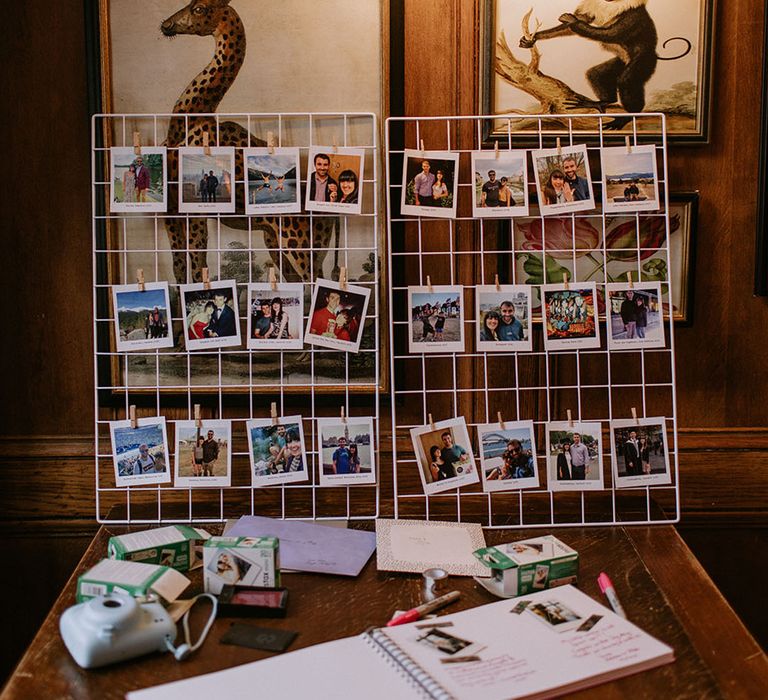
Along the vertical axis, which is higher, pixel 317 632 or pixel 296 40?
pixel 296 40

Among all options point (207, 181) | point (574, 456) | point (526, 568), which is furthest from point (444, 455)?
point (207, 181)

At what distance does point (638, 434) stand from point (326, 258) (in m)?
0.76

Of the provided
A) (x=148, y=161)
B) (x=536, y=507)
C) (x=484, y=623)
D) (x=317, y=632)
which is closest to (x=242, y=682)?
(x=317, y=632)

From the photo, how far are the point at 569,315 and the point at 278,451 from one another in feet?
2.17

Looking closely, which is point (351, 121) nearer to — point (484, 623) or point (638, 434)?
point (638, 434)

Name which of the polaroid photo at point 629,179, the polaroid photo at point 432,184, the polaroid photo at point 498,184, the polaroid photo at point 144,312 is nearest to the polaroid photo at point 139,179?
the polaroid photo at point 144,312

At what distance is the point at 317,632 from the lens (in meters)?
1.27

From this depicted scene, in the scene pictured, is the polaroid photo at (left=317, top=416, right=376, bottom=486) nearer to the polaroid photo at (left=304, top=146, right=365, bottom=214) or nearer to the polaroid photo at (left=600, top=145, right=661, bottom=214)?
the polaroid photo at (left=304, top=146, right=365, bottom=214)

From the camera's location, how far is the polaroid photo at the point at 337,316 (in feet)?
5.64

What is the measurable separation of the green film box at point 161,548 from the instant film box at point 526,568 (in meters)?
0.51

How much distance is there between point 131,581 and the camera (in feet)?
4.25

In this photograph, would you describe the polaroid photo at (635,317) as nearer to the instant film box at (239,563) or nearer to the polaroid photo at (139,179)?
the instant film box at (239,563)

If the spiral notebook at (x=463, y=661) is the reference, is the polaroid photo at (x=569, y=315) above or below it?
above

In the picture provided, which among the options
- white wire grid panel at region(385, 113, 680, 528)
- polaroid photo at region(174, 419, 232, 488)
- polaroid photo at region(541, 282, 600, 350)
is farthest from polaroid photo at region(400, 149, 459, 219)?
polaroid photo at region(174, 419, 232, 488)
